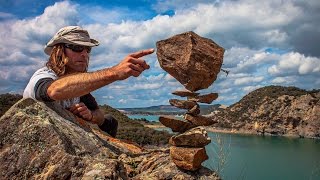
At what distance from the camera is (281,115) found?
153500mm

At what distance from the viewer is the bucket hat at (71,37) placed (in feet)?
17.7

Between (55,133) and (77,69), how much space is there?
54.5 inches

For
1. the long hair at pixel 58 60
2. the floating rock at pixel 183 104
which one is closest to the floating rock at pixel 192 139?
the floating rock at pixel 183 104

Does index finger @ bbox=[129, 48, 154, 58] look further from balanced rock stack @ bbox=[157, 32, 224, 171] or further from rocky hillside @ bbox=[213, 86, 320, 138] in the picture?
rocky hillside @ bbox=[213, 86, 320, 138]

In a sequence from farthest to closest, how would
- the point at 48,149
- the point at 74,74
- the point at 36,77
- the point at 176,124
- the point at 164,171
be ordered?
the point at 176,124 < the point at 164,171 < the point at 36,77 < the point at 74,74 < the point at 48,149

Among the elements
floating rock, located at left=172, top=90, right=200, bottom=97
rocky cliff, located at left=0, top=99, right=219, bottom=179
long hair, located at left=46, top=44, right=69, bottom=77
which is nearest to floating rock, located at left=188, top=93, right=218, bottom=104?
floating rock, located at left=172, top=90, right=200, bottom=97

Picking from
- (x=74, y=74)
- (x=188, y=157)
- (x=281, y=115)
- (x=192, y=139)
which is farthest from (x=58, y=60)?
(x=281, y=115)

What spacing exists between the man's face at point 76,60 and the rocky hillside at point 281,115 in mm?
140556

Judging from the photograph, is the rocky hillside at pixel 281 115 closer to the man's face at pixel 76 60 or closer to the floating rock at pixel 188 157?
the floating rock at pixel 188 157

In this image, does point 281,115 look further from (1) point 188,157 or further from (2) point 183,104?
(1) point 188,157

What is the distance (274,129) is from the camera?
152125 mm

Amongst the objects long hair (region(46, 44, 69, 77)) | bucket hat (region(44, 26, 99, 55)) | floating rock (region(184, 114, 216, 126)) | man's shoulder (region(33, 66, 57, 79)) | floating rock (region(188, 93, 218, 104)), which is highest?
bucket hat (region(44, 26, 99, 55))

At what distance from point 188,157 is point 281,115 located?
154614 mm

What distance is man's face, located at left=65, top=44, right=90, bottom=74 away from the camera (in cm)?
545
